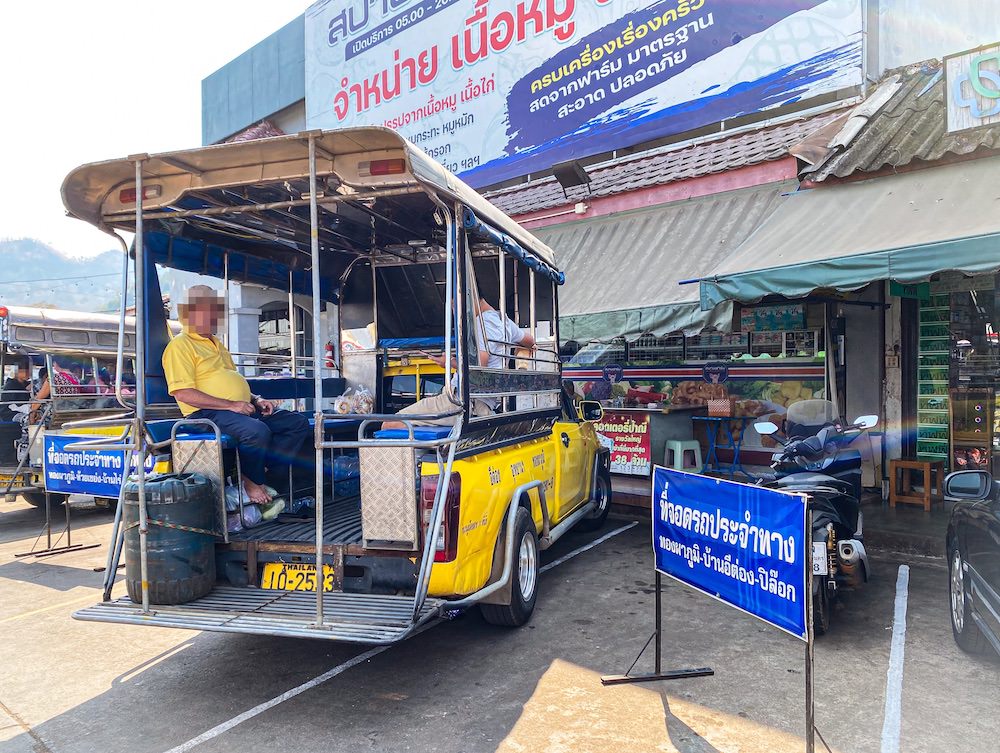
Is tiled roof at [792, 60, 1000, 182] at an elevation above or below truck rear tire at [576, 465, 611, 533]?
above

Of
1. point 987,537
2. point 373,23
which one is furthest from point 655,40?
point 987,537

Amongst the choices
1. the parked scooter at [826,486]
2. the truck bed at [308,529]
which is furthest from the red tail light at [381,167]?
the parked scooter at [826,486]

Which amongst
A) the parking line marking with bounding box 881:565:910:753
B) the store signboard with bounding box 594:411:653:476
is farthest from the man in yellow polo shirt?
the store signboard with bounding box 594:411:653:476

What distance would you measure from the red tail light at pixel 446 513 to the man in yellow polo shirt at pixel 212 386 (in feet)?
5.22

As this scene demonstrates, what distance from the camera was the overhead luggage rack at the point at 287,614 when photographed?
3.62 metres

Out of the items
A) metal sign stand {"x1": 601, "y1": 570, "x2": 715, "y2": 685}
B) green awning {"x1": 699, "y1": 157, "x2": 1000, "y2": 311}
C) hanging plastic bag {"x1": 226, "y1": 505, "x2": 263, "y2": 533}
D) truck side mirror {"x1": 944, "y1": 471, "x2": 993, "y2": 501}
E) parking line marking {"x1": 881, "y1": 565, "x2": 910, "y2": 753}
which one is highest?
green awning {"x1": 699, "y1": 157, "x2": 1000, "y2": 311}

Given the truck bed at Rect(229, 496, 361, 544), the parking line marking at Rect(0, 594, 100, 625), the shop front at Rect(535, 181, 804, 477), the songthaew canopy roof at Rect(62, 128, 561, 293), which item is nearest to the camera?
the songthaew canopy roof at Rect(62, 128, 561, 293)

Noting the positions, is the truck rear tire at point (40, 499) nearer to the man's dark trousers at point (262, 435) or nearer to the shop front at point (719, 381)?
the man's dark trousers at point (262, 435)

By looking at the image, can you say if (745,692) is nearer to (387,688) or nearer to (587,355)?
(387,688)

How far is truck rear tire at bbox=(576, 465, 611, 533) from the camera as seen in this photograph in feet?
25.5

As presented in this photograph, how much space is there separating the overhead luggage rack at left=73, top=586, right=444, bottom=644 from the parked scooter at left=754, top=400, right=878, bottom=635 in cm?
247

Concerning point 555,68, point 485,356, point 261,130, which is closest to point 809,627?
point 485,356

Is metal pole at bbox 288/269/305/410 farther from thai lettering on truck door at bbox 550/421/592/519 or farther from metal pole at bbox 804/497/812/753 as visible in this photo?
metal pole at bbox 804/497/812/753

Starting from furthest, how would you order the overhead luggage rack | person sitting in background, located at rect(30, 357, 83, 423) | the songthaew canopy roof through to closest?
person sitting in background, located at rect(30, 357, 83, 423) < the songthaew canopy roof < the overhead luggage rack
